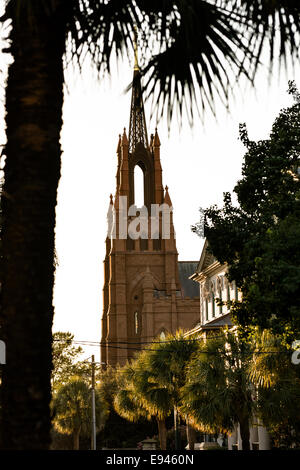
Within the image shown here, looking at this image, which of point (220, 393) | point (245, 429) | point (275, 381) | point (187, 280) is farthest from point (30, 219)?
point (187, 280)

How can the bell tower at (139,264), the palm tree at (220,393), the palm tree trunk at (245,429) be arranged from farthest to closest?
the bell tower at (139,264) < the palm tree trunk at (245,429) < the palm tree at (220,393)

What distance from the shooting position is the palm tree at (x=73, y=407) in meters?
53.9

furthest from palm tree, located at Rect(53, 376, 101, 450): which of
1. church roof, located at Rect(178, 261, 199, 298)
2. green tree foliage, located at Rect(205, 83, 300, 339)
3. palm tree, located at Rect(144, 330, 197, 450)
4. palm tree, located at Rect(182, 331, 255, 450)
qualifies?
church roof, located at Rect(178, 261, 199, 298)

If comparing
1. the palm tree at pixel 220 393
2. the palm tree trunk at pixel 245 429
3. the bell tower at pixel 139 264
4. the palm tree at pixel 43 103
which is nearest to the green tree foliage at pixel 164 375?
the palm tree at pixel 220 393

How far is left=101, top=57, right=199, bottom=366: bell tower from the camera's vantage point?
9988 cm

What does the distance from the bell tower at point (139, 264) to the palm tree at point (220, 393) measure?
66.7 meters

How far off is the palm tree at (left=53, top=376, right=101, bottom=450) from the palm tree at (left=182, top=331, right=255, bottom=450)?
25.4m

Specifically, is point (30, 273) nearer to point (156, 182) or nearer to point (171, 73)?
point (171, 73)

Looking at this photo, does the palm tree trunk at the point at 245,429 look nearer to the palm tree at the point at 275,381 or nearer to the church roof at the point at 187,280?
the palm tree at the point at 275,381

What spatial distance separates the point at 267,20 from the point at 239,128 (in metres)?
16.6

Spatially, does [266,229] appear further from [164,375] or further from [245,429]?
[164,375]

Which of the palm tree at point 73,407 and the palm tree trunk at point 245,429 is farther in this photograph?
the palm tree at point 73,407
